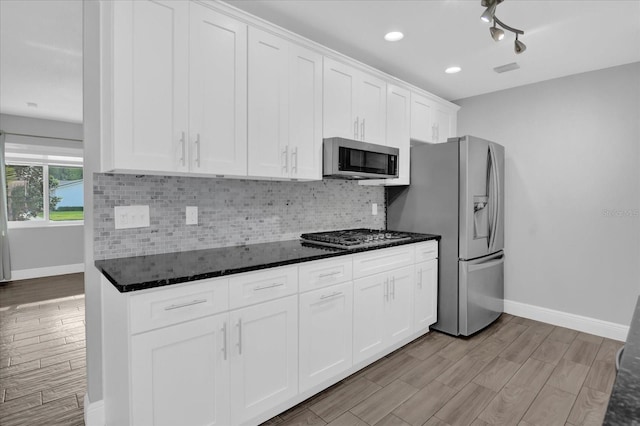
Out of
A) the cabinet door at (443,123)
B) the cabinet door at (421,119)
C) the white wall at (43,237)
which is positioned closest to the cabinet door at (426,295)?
the cabinet door at (421,119)

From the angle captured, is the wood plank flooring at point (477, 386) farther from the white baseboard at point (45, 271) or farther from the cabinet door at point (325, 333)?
the white baseboard at point (45, 271)

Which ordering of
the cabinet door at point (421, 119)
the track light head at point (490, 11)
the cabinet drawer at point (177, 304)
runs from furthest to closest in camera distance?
the cabinet door at point (421, 119)
the track light head at point (490, 11)
the cabinet drawer at point (177, 304)

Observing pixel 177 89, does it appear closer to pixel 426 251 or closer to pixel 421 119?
pixel 426 251

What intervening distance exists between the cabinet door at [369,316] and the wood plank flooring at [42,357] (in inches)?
70.5

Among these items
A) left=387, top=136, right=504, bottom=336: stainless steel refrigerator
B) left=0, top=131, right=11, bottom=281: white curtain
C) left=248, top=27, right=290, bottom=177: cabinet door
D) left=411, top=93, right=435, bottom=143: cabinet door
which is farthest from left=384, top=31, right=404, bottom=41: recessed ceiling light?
left=0, top=131, right=11, bottom=281: white curtain

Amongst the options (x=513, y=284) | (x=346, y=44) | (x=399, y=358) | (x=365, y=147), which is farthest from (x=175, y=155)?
(x=513, y=284)

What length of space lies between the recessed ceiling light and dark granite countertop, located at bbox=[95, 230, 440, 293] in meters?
1.60

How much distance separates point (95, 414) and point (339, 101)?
8.57 ft

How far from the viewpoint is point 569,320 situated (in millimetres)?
3418

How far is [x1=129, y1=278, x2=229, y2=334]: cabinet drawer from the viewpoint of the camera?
144 centimetres

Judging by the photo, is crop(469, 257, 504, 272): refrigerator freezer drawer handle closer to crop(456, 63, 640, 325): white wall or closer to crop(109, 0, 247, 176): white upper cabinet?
crop(456, 63, 640, 325): white wall

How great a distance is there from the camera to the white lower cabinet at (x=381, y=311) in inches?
96.6

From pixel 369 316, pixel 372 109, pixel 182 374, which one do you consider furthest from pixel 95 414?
pixel 372 109

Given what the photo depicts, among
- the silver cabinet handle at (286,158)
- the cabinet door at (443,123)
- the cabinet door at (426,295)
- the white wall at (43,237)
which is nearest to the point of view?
the silver cabinet handle at (286,158)
